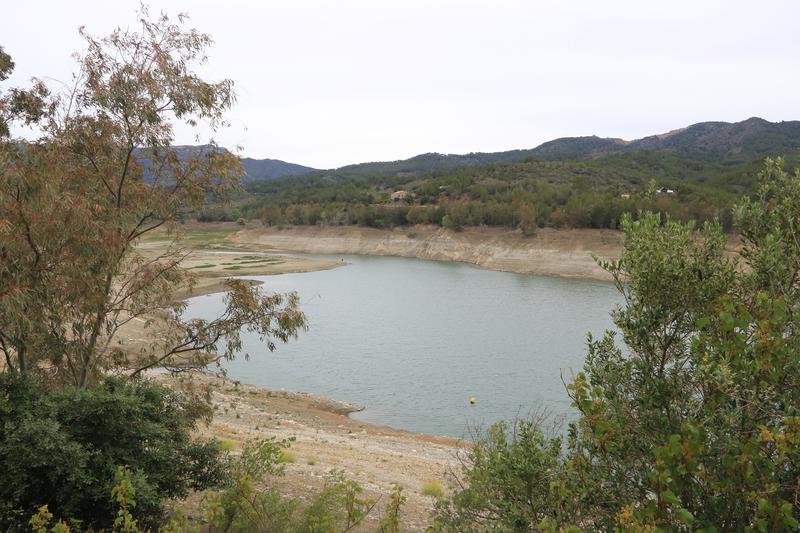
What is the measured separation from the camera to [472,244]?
60.7 metres

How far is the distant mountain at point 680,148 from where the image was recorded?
12738 cm

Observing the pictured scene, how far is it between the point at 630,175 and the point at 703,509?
88.0 metres

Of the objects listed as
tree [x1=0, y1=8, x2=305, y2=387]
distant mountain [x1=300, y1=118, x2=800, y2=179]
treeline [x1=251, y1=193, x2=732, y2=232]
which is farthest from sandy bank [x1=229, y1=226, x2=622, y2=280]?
distant mountain [x1=300, y1=118, x2=800, y2=179]

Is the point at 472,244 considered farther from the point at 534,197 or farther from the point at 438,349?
the point at 438,349

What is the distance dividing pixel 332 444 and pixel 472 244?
48.7 m

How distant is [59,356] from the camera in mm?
7270

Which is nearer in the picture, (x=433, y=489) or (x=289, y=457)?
(x=433, y=489)

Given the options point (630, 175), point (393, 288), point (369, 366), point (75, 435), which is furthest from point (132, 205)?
point (630, 175)

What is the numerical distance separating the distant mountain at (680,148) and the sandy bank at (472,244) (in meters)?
56.0

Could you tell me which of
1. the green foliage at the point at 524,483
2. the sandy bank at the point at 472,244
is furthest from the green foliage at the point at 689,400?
the sandy bank at the point at 472,244

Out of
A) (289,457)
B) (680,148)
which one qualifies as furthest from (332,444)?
(680,148)

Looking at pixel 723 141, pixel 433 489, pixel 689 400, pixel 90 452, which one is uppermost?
pixel 723 141

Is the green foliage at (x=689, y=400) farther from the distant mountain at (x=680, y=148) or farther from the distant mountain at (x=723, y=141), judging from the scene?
the distant mountain at (x=723, y=141)

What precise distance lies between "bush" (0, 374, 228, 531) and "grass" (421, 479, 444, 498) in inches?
184
